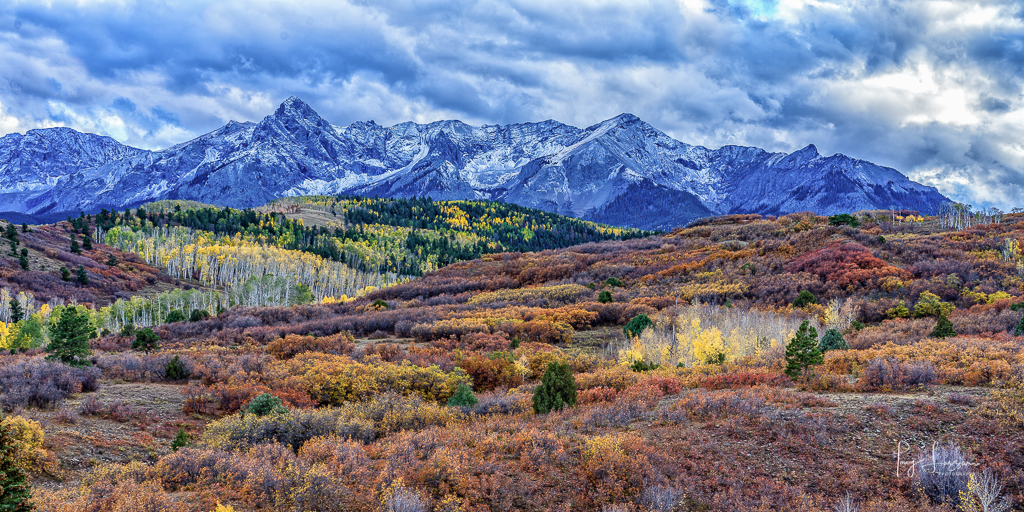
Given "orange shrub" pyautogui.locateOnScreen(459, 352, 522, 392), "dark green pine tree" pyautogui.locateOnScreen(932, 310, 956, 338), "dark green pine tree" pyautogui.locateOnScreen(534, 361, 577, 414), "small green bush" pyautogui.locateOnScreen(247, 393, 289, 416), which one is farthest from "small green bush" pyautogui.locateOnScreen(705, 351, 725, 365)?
"small green bush" pyautogui.locateOnScreen(247, 393, 289, 416)

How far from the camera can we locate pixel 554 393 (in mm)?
16219

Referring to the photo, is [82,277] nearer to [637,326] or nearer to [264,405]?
[264,405]

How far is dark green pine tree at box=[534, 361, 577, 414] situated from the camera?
15977 mm

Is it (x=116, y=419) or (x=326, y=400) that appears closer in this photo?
(x=116, y=419)

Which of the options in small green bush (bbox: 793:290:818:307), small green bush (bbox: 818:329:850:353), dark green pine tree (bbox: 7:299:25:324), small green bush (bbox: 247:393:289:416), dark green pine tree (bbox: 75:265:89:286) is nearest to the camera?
small green bush (bbox: 247:393:289:416)

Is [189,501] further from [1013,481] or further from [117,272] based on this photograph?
[117,272]

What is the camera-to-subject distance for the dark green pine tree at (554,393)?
16.0m

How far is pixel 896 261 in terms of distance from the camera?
48.6m

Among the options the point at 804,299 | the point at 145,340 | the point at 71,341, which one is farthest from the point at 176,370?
the point at 804,299

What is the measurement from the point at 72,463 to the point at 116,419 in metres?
4.66

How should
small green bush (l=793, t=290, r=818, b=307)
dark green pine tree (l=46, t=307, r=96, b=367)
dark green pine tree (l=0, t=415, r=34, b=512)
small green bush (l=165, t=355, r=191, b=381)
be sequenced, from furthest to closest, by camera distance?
small green bush (l=793, t=290, r=818, b=307) → small green bush (l=165, t=355, r=191, b=381) → dark green pine tree (l=46, t=307, r=96, b=367) → dark green pine tree (l=0, t=415, r=34, b=512)

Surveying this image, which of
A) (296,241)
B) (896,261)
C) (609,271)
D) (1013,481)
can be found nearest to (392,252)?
(296,241)

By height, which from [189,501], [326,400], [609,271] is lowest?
[326,400]

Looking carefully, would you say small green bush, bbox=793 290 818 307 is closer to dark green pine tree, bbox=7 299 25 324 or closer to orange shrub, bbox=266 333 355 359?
orange shrub, bbox=266 333 355 359
